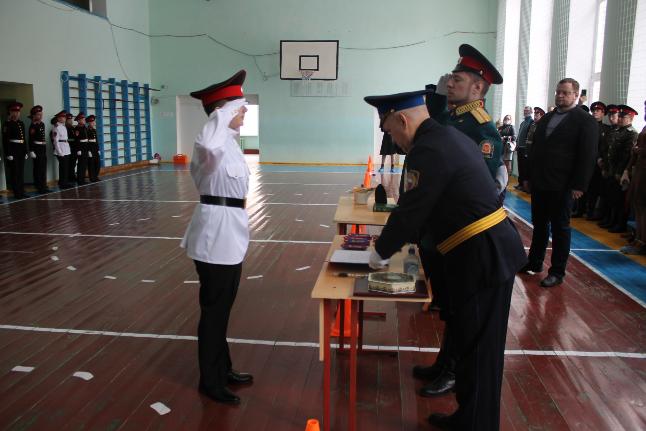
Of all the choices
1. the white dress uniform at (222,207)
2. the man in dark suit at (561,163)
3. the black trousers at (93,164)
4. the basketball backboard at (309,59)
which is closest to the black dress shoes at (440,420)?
the white dress uniform at (222,207)

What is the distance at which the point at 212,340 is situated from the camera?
2863 mm

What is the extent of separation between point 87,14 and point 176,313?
11.4 m

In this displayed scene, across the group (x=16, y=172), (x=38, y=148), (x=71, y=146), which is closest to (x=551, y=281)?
(x=16, y=172)

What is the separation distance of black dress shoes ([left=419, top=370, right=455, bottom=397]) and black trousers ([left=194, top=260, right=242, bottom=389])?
1072mm

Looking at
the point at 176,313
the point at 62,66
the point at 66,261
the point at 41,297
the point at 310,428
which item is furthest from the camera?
the point at 62,66

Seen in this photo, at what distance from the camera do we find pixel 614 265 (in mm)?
5605

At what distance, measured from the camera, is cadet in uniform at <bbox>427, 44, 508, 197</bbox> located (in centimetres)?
316

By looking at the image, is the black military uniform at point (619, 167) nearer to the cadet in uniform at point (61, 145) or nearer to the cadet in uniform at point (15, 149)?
the cadet in uniform at point (15, 149)

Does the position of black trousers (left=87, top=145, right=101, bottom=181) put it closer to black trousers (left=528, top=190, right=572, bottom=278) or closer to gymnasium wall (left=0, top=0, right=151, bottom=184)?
gymnasium wall (left=0, top=0, right=151, bottom=184)

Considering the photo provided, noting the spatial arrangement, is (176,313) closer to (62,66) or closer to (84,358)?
(84,358)

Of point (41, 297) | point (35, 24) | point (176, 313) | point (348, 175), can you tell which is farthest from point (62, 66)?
point (176, 313)

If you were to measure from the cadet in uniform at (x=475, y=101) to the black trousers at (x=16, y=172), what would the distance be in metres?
8.69

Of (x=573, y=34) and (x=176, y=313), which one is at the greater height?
(x=573, y=34)

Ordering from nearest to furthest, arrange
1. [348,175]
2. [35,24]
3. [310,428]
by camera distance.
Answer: [310,428] → [35,24] → [348,175]
